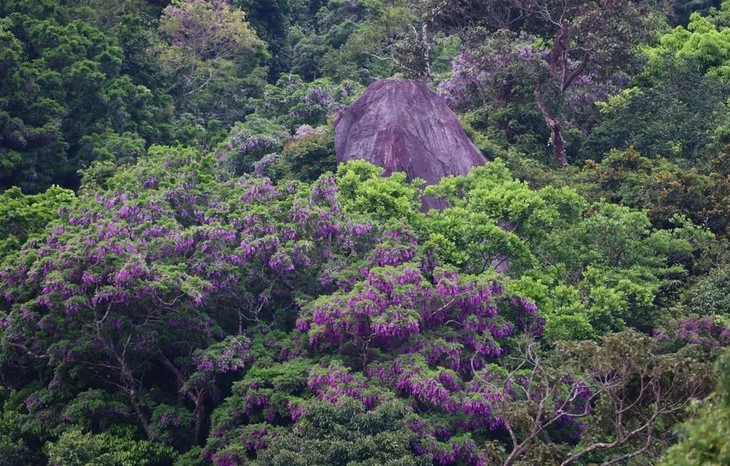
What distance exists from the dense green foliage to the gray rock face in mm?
1145

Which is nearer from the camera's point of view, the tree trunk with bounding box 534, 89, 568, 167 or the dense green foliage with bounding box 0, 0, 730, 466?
the dense green foliage with bounding box 0, 0, 730, 466

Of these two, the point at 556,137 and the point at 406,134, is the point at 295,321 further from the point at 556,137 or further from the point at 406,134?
the point at 556,137

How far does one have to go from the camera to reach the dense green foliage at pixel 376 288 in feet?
56.7

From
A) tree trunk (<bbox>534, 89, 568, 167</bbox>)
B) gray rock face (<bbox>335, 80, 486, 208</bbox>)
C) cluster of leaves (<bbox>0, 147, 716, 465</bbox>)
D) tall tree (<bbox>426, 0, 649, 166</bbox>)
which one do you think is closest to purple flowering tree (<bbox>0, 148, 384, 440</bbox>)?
cluster of leaves (<bbox>0, 147, 716, 465</bbox>)

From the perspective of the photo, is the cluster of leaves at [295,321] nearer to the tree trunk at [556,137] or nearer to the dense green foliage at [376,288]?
the dense green foliage at [376,288]

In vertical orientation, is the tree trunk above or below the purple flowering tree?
below

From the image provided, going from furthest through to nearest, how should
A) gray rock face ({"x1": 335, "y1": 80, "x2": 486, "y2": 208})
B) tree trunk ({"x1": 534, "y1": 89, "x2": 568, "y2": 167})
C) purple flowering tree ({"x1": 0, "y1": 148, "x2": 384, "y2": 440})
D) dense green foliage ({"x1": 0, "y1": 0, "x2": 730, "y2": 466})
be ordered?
tree trunk ({"x1": 534, "y1": 89, "x2": 568, "y2": 167}), gray rock face ({"x1": 335, "y1": 80, "x2": 486, "y2": 208}), purple flowering tree ({"x1": 0, "y1": 148, "x2": 384, "y2": 440}), dense green foliage ({"x1": 0, "y1": 0, "x2": 730, "y2": 466})

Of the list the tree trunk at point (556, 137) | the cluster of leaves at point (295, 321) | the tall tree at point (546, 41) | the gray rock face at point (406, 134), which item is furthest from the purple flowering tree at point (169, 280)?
the tall tree at point (546, 41)

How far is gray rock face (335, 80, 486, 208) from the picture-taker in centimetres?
2575

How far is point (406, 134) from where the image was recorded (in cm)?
2609

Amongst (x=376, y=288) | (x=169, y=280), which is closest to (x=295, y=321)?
(x=376, y=288)

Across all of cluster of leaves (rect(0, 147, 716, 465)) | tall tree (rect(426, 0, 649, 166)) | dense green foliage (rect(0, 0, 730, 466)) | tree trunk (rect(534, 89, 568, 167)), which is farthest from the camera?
tall tree (rect(426, 0, 649, 166))

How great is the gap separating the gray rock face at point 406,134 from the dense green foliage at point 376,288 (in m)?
1.15

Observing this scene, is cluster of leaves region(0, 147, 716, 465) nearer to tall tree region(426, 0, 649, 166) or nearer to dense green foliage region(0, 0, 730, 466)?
dense green foliage region(0, 0, 730, 466)
